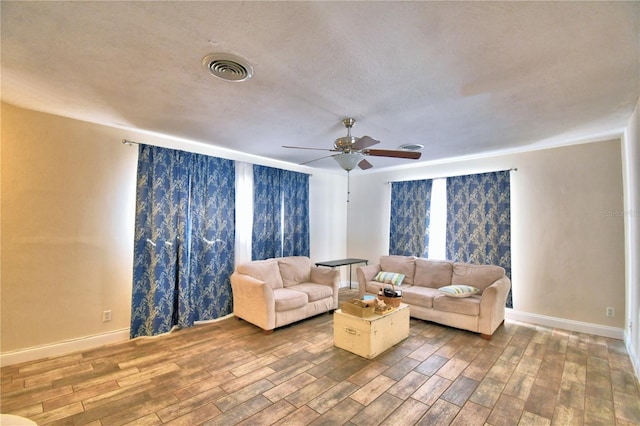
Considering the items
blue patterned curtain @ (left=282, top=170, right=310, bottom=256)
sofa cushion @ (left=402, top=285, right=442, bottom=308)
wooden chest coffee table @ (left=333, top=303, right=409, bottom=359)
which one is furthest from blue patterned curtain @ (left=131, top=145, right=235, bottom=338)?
sofa cushion @ (left=402, top=285, right=442, bottom=308)

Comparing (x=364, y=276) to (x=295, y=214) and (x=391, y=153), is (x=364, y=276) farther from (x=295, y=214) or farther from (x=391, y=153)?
(x=391, y=153)

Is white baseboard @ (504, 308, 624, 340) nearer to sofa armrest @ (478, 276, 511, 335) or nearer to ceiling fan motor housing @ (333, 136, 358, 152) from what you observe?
sofa armrest @ (478, 276, 511, 335)

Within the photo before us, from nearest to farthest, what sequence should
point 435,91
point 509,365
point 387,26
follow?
point 387,26 < point 435,91 < point 509,365

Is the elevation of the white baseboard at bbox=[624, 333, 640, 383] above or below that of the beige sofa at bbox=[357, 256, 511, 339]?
below

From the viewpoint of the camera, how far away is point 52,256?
296 centimetres

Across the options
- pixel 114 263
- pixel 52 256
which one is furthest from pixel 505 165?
pixel 52 256

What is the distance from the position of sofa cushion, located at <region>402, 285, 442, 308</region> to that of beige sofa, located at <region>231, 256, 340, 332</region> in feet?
3.60

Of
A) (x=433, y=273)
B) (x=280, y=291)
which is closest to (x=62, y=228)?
(x=280, y=291)

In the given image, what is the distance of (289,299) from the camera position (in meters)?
3.76

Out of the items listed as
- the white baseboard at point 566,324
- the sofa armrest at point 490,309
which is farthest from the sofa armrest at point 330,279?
the white baseboard at point 566,324

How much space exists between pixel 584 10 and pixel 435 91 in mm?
975

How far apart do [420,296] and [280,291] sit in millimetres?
2031

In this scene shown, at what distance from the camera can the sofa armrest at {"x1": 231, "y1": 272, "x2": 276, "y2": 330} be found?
356cm

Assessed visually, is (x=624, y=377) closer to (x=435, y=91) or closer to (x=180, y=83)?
(x=435, y=91)
